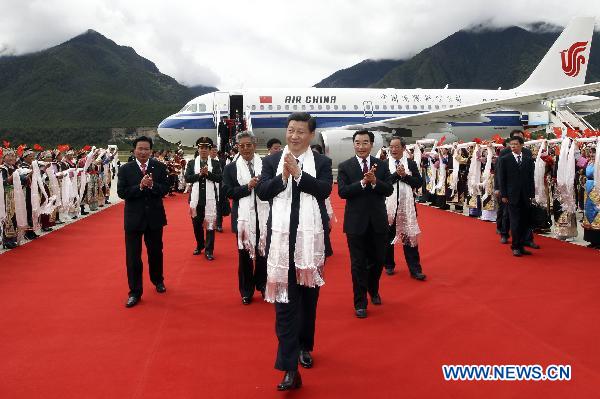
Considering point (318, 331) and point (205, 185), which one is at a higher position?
point (205, 185)

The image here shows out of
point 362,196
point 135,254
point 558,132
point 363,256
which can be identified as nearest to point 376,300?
point 363,256

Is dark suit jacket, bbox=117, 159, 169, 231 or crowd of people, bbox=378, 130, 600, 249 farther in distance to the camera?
crowd of people, bbox=378, 130, 600, 249

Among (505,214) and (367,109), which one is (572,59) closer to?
(367,109)

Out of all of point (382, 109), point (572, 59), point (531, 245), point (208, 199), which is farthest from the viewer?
point (572, 59)

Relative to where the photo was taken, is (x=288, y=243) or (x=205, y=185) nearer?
(x=288, y=243)

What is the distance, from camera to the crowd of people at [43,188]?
730 cm

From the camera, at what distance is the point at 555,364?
311cm

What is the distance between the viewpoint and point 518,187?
6211 mm

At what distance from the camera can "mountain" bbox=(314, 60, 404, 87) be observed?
176 m

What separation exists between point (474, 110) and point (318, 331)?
1424cm

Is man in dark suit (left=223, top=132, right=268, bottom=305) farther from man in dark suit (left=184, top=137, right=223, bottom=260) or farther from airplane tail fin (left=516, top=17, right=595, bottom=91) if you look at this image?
airplane tail fin (left=516, top=17, right=595, bottom=91)

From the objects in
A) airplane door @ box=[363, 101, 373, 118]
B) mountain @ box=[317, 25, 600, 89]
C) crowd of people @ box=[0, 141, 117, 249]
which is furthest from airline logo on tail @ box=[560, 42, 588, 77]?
mountain @ box=[317, 25, 600, 89]

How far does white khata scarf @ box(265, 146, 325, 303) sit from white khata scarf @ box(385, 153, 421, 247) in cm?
250

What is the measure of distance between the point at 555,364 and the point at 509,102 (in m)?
13.5
